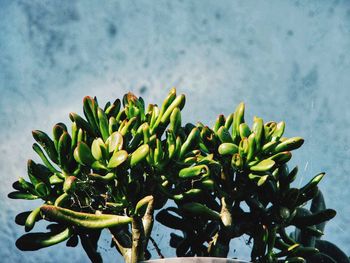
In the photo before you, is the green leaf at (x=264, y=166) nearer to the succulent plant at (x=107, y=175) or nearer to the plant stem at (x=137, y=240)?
the succulent plant at (x=107, y=175)

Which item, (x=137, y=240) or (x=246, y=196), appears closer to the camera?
(x=137, y=240)

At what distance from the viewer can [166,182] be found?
2.67 meters

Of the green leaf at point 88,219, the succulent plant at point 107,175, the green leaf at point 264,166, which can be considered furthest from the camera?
the green leaf at point 264,166

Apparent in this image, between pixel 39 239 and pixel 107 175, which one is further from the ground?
pixel 107 175

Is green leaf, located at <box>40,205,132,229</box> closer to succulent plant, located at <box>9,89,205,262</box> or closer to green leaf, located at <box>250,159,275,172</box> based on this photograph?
succulent plant, located at <box>9,89,205,262</box>

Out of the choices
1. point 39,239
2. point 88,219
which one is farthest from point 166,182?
point 39,239

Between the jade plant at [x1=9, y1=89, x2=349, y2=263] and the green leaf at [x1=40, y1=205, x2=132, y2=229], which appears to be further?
the jade plant at [x1=9, y1=89, x2=349, y2=263]

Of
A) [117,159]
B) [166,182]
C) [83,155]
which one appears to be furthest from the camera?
[166,182]

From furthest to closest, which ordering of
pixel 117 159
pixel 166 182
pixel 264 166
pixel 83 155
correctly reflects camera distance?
pixel 166 182
pixel 264 166
pixel 83 155
pixel 117 159

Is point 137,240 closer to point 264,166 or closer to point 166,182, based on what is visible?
point 166,182

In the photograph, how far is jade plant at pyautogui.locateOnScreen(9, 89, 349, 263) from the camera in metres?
2.44

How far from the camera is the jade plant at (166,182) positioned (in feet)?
8.00

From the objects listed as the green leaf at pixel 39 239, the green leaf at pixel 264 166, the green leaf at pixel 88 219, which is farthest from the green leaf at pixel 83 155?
the green leaf at pixel 264 166

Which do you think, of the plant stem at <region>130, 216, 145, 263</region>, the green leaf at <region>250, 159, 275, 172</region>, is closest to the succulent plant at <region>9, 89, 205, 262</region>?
the plant stem at <region>130, 216, 145, 263</region>
